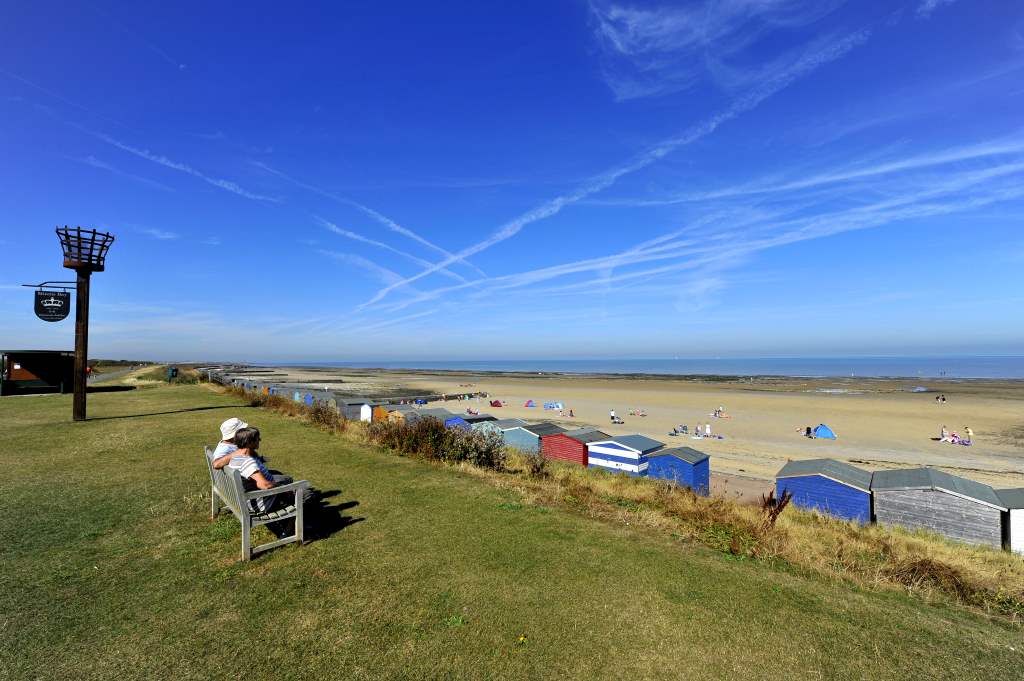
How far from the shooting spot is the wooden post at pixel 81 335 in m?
14.1

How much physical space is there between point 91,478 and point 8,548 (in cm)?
338

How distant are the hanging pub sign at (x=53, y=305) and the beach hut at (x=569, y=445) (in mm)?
19227

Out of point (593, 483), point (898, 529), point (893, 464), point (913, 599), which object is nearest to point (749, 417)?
point (893, 464)

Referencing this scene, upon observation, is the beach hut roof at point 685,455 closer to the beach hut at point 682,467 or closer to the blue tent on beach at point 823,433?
the beach hut at point 682,467

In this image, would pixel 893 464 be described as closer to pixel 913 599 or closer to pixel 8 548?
pixel 913 599

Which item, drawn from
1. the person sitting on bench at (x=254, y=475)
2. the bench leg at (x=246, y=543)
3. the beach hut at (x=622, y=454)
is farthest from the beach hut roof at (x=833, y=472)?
the bench leg at (x=246, y=543)

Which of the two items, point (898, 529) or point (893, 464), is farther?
point (893, 464)

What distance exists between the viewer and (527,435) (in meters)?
17.5

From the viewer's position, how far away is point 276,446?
11.4 metres

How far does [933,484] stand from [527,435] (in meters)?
11.3

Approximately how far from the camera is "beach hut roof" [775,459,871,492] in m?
11.4

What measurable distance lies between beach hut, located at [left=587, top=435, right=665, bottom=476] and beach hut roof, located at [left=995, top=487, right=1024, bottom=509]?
787 cm

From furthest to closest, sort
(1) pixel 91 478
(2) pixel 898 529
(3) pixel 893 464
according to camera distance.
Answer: (3) pixel 893 464 → (2) pixel 898 529 → (1) pixel 91 478

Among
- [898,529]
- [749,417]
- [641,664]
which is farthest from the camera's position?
[749,417]
